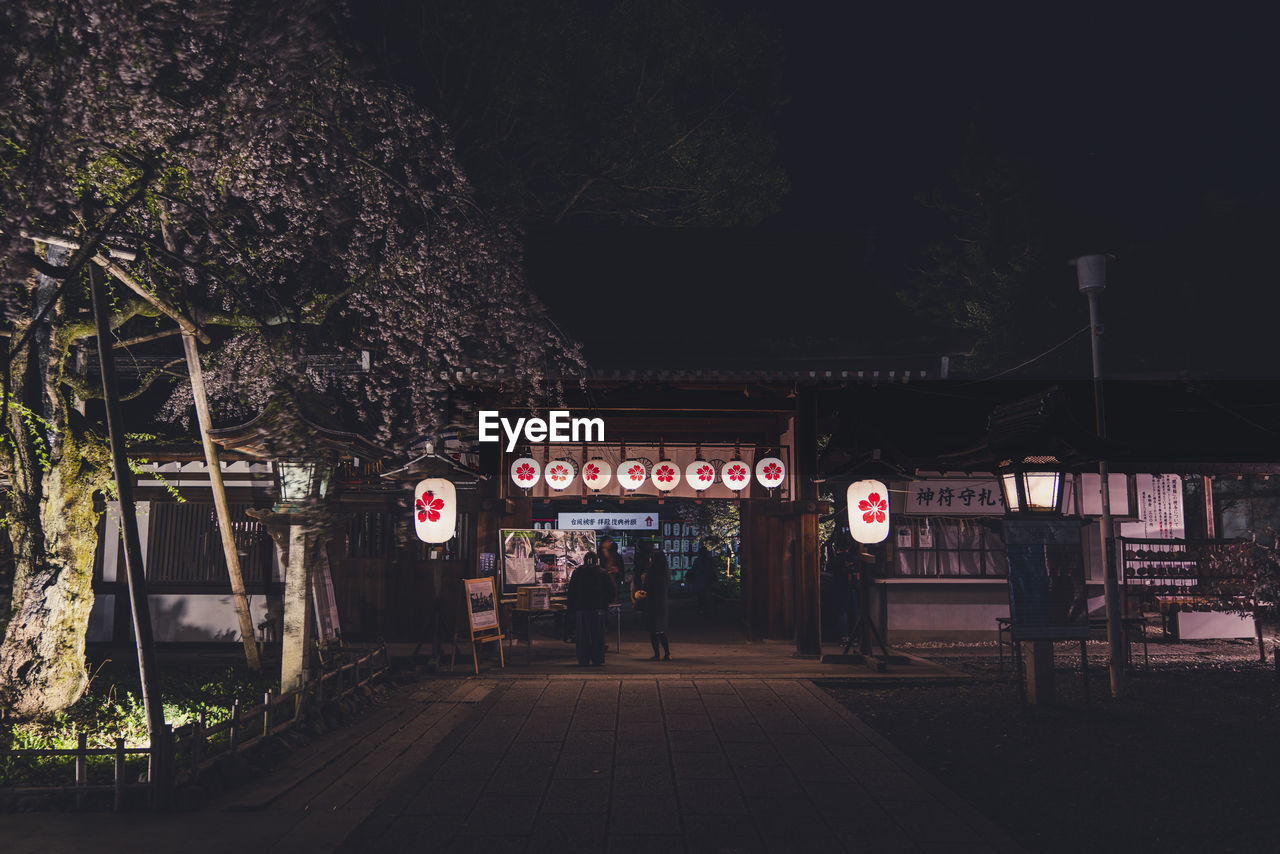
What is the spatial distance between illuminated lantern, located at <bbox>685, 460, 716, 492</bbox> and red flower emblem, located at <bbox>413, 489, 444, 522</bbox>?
4.55 meters

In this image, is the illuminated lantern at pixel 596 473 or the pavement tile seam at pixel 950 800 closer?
the pavement tile seam at pixel 950 800

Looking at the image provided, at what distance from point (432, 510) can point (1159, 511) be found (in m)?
14.2

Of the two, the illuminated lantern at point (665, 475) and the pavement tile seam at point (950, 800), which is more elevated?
the illuminated lantern at point (665, 475)

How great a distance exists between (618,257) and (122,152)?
11.7 metres

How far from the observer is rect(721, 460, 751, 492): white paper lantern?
50.9ft

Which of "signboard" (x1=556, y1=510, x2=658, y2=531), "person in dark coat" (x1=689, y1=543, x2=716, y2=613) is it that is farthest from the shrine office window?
"person in dark coat" (x1=689, y1=543, x2=716, y2=613)

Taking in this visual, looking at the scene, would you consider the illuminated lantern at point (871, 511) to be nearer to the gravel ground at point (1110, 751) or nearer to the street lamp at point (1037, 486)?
the gravel ground at point (1110, 751)

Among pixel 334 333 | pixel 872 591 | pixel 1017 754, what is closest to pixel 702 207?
pixel 872 591

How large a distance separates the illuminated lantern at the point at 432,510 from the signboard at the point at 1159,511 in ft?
43.5

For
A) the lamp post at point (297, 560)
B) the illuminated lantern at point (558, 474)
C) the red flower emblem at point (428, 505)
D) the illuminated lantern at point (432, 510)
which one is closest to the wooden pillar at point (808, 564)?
the illuminated lantern at point (558, 474)

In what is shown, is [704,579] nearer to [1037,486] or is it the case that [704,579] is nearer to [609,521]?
[609,521]

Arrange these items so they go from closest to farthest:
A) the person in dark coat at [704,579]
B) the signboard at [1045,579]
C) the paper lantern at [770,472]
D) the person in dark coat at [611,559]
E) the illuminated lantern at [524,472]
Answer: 1. the signboard at [1045,579]
2. the illuminated lantern at [524,472]
3. the paper lantern at [770,472]
4. the person in dark coat at [611,559]
5. the person in dark coat at [704,579]

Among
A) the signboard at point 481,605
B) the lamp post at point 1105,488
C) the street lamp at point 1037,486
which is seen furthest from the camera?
the signboard at point 481,605

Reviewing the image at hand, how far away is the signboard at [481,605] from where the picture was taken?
13539 mm
